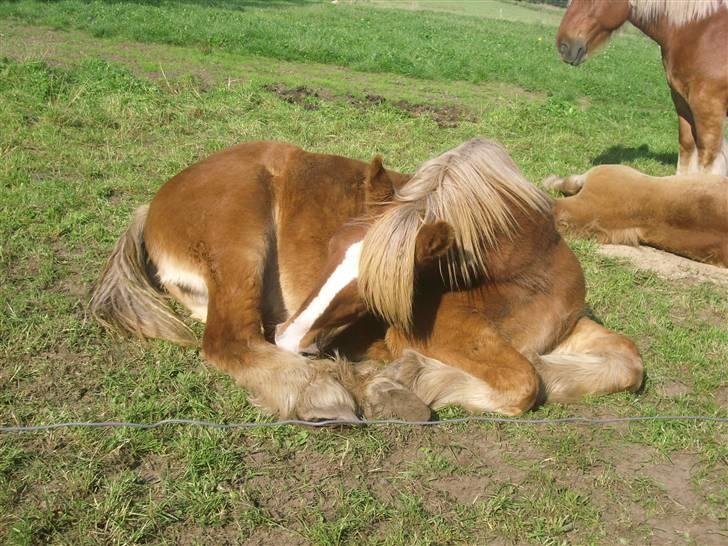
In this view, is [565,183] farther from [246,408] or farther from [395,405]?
[246,408]

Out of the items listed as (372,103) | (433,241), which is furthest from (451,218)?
(372,103)

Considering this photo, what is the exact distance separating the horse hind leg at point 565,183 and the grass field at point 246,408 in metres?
0.34

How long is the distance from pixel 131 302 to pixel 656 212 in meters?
4.44

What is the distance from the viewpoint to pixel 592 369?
12.3ft

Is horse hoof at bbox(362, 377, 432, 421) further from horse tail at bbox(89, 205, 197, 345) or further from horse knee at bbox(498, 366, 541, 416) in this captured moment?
horse tail at bbox(89, 205, 197, 345)

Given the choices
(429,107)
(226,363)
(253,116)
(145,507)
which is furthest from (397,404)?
(429,107)

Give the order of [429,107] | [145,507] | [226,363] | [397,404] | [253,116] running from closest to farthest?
[145,507], [397,404], [226,363], [253,116], [429,107]

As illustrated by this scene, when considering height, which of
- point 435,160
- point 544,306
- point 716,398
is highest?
point 435,160

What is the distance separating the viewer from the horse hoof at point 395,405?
3400mm

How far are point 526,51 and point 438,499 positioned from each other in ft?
56.0

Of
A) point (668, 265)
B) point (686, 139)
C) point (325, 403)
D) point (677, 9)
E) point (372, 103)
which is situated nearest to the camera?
point (325, 403)

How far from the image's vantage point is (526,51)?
59.4 feet

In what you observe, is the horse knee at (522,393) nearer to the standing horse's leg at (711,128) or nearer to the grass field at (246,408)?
the grass field at (246,408)

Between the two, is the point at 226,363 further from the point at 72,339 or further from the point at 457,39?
the point at 457,39
